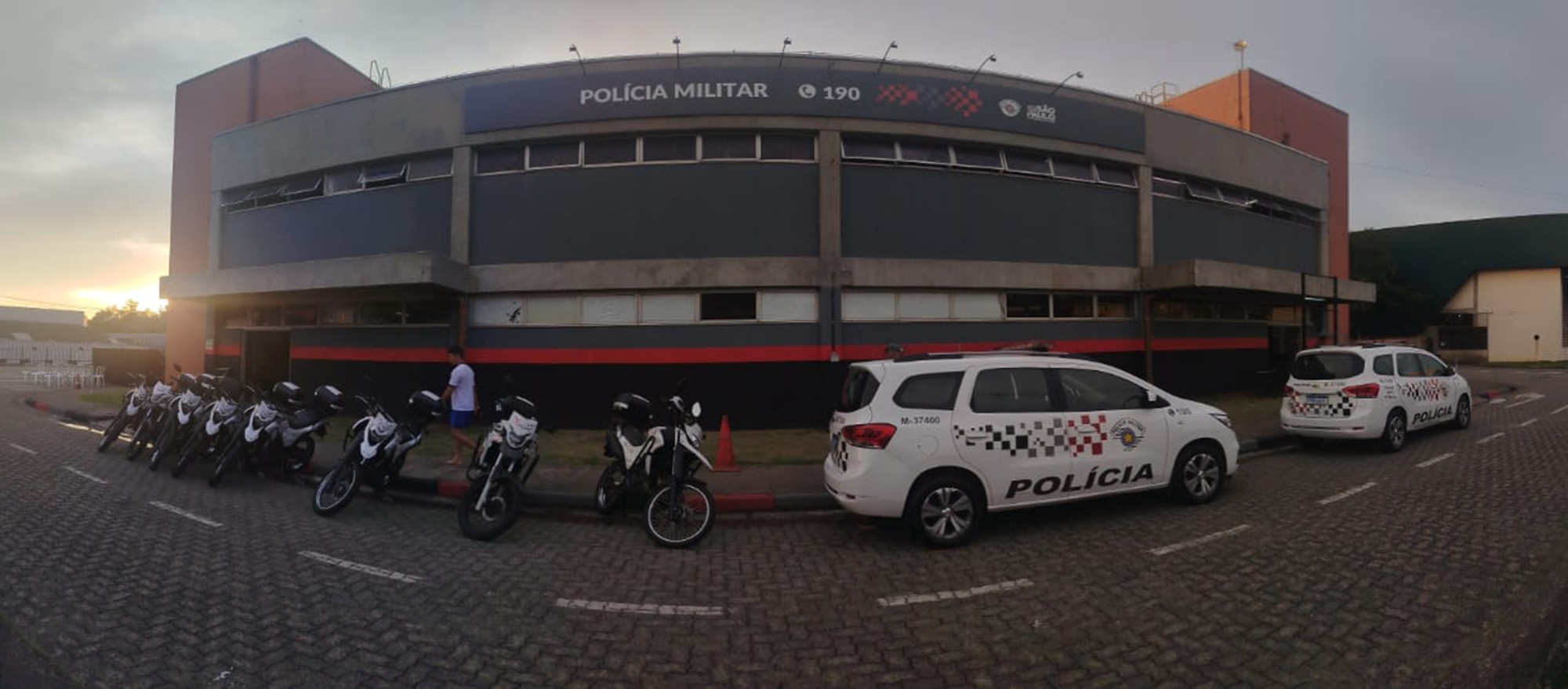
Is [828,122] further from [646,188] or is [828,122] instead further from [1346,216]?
[1346,216]

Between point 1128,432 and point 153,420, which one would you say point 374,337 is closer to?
point 153,420

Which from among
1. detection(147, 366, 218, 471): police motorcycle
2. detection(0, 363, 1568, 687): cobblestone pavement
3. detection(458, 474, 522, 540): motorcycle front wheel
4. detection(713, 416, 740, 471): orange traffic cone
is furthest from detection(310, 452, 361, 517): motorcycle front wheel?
detection(147, 366, 218, 471): police motorcycle

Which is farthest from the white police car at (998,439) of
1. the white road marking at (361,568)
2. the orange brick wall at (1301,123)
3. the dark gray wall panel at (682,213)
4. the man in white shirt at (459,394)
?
the orange brick wall at (1301,123)

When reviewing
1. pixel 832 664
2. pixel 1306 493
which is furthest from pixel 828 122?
pixel 832 664

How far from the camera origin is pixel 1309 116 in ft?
68.7

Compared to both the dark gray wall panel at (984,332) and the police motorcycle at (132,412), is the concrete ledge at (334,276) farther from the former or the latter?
the dark gray wall panel at (984,332)

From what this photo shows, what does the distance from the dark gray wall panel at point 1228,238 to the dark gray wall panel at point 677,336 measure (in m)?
10.0

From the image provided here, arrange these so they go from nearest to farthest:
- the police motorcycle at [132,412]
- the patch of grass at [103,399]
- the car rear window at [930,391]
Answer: the car rear window at [930,391] → the police motorcycle at [132,412] → the patch of grass at [103,399]

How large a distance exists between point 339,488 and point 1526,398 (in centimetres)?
2651

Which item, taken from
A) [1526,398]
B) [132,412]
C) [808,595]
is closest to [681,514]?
[808,595]

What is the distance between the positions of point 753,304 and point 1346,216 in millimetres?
23329

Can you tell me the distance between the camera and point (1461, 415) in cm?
998

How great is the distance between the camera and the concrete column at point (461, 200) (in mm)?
11930

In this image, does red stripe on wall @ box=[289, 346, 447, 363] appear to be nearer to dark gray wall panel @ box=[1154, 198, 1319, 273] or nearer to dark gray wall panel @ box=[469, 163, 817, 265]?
dark gray wall panel @ box=[469, 163, 817, 265]
